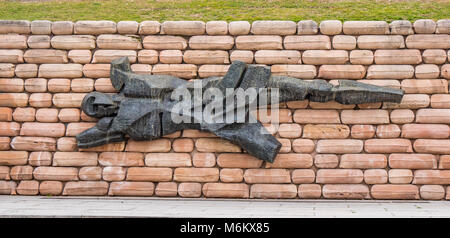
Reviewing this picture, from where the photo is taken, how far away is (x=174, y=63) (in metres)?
5.07

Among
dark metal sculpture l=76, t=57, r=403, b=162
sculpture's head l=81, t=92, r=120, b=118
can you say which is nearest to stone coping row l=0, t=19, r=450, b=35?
dark metal sculpture l=76, t=57, r=403, b=162

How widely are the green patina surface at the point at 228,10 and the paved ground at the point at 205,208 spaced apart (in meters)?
2.56

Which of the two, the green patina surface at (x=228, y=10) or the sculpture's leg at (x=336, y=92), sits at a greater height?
the green patina surface at (x=228, y=10)

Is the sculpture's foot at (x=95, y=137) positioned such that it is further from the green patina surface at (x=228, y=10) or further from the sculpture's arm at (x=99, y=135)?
the green patina surface at (x=228, y=10)

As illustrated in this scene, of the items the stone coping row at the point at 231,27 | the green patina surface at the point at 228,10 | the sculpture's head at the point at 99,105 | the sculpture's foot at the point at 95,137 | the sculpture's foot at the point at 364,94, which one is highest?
the green patina surface at the point at 228,10

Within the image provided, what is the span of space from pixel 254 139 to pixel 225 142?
41 centimetres

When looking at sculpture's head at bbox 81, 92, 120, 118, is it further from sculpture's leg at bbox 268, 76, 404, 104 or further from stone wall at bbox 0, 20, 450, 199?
sculpture's leg at bbox 268, 76, 404, 104

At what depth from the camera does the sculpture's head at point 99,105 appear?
4.79 m

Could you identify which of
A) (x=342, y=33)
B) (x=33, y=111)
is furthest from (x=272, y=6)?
(x=33, y=111)

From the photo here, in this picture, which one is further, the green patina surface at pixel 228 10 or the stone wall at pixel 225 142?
the green patina surface at pixel 228 10

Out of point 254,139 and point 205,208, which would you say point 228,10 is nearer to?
point 254,139

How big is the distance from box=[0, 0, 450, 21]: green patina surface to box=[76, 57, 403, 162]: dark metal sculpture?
3.88 feet

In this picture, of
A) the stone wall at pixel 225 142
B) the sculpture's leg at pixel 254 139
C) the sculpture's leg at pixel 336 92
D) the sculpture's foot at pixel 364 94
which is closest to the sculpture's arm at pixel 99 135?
the stone wall at pixel 225 142

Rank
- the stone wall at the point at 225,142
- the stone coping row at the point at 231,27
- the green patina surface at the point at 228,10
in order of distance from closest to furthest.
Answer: the stone wall at the point at 225,142 → the stone coping row at the point at 231,27 → the green patina surface at the point at 228,10
